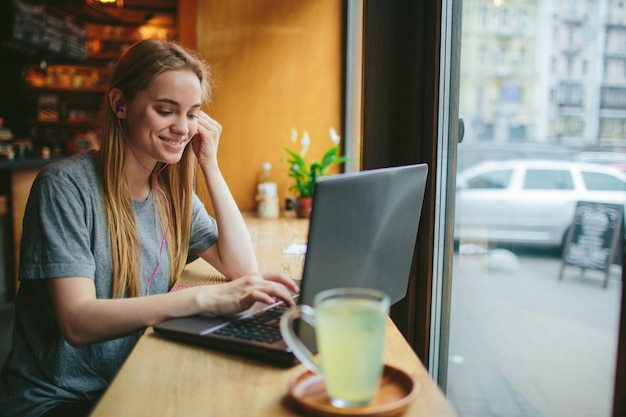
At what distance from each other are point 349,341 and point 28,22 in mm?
5552

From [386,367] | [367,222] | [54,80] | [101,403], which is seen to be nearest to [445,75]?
[367,222]

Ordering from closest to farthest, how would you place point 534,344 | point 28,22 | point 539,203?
point 534,344 → point 539,203 → point 28,22

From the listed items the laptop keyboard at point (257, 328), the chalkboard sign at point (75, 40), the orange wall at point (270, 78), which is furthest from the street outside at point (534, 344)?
the chalkboard sign at point (75, 40)

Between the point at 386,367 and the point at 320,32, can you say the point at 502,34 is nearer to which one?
the point at 320,32

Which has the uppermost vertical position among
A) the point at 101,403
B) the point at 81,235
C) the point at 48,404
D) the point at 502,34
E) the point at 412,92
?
the point at 502,34

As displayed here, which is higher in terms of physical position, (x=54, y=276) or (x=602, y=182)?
(x=602, y=182)

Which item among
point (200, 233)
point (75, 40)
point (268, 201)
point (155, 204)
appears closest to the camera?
point (155, 204)

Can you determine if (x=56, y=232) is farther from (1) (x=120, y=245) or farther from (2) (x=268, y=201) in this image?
(2) (x=268, y=201)

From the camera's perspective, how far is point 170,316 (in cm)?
98

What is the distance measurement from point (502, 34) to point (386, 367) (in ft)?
9.06

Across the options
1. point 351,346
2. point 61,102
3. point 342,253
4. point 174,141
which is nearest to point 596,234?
point 342,253

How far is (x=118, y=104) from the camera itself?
4.18ft

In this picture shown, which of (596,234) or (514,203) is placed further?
(514,203)

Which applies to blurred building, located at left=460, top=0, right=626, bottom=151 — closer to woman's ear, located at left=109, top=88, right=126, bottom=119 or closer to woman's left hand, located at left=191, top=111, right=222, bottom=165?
woman's left hand, located at left=191, top=111, right=222, bottom=165
